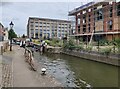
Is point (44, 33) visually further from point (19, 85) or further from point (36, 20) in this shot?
point (19, 85)

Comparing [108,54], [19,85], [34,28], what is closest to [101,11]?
[108,54]

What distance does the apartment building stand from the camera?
125875mm

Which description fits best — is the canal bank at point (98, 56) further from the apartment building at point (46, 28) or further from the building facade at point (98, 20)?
the apartment building at point (46, 28)

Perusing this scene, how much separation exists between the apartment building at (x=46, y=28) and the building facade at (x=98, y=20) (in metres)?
53.9

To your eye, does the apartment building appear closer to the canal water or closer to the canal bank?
the canal bank

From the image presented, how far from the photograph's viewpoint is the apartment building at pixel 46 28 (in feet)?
413

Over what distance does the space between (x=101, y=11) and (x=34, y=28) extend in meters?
73.0

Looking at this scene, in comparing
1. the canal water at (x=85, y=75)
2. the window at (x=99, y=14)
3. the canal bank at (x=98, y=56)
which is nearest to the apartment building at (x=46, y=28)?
the window at (x=99, y=14)

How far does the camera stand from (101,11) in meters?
58.3

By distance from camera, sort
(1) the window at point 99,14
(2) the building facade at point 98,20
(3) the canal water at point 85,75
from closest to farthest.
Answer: (3) the canal water at point 85,75
(2) the building facade at point 98,20
(1) the window at point 99,14

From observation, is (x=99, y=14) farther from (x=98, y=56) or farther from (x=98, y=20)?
(x=98, y=56)

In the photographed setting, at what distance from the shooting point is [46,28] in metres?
133

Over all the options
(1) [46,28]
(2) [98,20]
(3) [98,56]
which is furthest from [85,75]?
(1) [46,28]

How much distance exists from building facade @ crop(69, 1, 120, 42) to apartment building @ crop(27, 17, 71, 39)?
53867 millimetres
